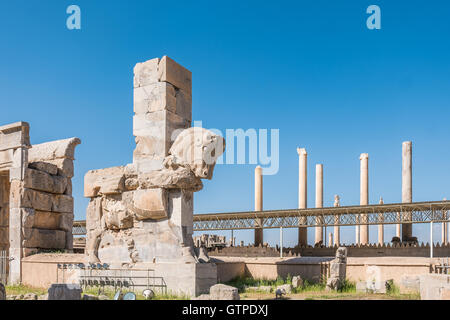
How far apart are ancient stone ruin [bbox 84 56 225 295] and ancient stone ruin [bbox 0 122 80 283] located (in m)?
3.59

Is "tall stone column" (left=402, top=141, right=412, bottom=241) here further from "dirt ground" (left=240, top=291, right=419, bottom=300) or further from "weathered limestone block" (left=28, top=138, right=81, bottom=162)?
"weathered limestone block" (left=28, top=138, right=81, bottom=162)

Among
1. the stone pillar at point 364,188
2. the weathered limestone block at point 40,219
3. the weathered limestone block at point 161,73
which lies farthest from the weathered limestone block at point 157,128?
the stone pillar at point 364,188

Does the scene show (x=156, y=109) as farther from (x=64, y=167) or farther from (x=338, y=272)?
(x=64, y=167)

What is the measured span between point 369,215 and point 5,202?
18.9 metres

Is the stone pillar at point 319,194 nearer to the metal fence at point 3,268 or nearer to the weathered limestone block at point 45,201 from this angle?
the weathered limestone block at point 45,201

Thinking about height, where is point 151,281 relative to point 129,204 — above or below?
below

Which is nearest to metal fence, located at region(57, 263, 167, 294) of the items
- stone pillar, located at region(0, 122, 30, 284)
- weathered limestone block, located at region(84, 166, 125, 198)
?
weathered limestone block, located at region(84, 166, 125, 198)

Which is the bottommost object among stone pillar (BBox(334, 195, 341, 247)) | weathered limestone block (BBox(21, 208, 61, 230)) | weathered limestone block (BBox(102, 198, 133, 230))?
stone pillar (BBox(334, 195, 341, 247))

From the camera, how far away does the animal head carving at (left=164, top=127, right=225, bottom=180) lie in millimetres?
10539

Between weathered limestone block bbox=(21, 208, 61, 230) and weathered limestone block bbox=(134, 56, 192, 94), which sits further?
weathered limestone block bbox=(21, 208, 61, 230)
